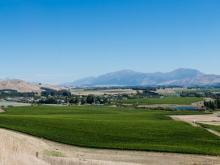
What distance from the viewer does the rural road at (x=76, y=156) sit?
51600 mm

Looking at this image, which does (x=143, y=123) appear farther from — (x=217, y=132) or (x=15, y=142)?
(x=15, y=142)

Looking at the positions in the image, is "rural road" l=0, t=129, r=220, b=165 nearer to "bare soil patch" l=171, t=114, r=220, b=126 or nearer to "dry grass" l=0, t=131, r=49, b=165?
"dry grass" l=0, t=131, r=49, b=165

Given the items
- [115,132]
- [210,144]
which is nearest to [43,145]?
[115,132]

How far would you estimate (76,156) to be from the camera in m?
59.2

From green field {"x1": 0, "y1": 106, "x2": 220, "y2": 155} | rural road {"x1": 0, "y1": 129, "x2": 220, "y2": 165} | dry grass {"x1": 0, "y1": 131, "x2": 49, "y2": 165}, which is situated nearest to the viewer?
dry grass {"x1": 0, "y1": 131, "x2": 49, "y2": 165}

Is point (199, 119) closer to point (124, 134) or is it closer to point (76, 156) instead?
point (124, 134)

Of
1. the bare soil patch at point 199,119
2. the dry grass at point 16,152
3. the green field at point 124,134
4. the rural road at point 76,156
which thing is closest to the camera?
the dry grass at point 16,152

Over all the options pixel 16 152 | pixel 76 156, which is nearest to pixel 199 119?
pixel 76 156

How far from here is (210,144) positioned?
67.2m

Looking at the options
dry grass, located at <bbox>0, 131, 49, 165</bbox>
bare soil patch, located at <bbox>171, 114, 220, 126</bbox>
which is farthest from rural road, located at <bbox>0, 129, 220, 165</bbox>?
bare soil patch, located at <bbox>171, 114, 220, 126</bbox>

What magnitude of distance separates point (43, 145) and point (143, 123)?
28075mm

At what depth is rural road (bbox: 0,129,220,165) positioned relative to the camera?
51600mm

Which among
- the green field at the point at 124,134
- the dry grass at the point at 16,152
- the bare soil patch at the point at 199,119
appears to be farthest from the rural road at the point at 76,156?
the bare soil patch at the point at 199,119

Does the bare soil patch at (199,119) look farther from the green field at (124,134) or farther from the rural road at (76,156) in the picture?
the rural road at (76,156)
